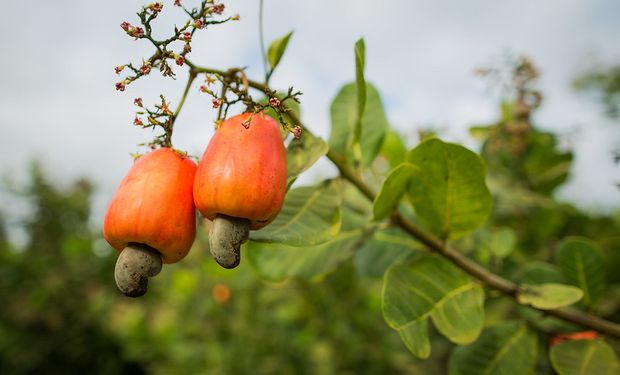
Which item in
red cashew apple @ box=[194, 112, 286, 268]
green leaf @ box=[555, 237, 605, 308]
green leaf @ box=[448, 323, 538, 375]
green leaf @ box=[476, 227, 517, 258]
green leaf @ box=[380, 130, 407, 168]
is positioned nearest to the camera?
red cashew apple @ box=[194, 112, 286, 268]

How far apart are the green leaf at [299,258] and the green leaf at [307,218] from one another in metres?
0.19

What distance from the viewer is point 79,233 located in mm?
8055

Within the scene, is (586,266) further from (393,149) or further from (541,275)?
(393,149)

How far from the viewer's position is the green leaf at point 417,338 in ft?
3.15

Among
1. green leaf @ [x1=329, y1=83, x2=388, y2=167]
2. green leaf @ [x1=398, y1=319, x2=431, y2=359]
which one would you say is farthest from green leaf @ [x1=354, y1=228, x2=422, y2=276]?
green leaf @ [x1=398, y1=319, x2=431, y2=359]

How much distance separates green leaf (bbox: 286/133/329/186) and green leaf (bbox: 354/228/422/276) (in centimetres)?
40

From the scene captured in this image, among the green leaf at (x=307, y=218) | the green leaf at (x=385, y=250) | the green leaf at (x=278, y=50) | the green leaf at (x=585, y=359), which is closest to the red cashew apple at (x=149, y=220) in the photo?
the green leaf at (x=307, y=218)

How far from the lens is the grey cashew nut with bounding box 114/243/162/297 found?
83 centimetres

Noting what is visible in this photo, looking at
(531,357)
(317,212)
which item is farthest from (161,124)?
(531,357)

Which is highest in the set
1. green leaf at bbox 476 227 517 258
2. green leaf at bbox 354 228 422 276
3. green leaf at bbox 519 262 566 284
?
green leaf at bbox 354 228 422 276

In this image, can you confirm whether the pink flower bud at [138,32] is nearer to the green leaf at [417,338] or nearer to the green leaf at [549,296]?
the green leaf at [417,338]

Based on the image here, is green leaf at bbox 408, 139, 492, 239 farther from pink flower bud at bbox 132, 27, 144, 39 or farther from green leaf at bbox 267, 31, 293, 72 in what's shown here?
pink flower bud at bbox 132, 27, 144, 39

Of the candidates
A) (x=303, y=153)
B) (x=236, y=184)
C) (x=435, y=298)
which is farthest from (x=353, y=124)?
(x=236, y=184)

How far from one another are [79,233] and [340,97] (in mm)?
7753
